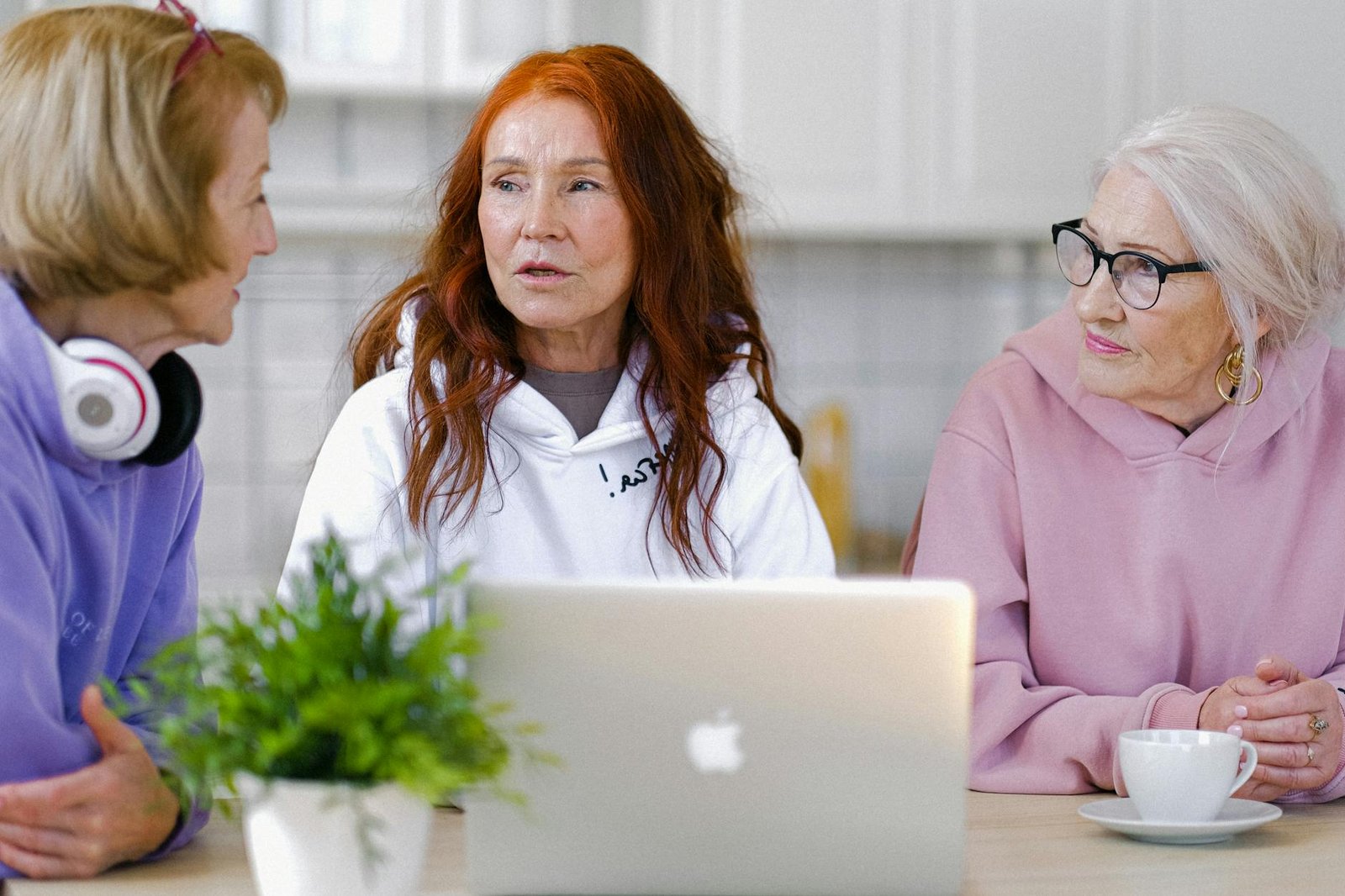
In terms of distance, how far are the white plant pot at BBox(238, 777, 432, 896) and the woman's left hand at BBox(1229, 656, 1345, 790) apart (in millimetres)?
826

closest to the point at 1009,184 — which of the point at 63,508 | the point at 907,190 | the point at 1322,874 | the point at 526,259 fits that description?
the point at 907,190

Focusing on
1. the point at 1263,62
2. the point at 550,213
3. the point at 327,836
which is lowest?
the point at 327,836

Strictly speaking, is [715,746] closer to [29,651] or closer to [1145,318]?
[29,651]


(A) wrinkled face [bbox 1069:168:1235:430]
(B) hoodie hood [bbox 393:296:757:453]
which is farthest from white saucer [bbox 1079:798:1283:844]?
(B) hoodie hood [bbox 393:296:757:453]

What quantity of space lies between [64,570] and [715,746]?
548 millimetres

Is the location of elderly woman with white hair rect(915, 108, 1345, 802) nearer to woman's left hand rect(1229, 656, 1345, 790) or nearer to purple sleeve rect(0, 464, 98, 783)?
woman's left hand rect(1229, 656, 1345, 790)

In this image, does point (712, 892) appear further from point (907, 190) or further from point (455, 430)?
point (907, 190)

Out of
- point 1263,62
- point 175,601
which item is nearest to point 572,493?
point 175,601

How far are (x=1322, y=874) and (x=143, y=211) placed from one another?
39.6 inches

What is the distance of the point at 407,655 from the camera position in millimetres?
897

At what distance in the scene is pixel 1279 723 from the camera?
4.68 feet

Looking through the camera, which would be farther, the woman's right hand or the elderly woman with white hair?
the elderly woman with white hair

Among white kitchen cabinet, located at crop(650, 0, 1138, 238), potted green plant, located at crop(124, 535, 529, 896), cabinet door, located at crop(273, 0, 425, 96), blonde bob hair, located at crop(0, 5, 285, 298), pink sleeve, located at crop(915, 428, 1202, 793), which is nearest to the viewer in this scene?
potted green plant, located at crop(124, 535, 529, 896)

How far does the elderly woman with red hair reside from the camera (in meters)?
1.65
